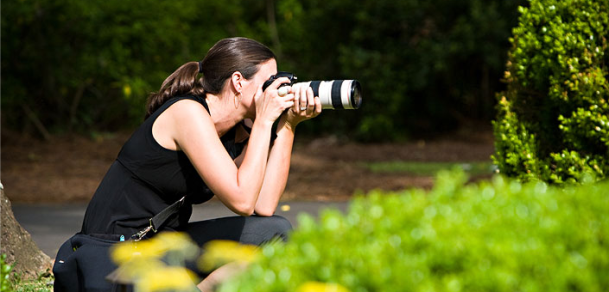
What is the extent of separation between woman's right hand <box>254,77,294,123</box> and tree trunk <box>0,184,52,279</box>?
1611 millimetres

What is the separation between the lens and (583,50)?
4.51 metres

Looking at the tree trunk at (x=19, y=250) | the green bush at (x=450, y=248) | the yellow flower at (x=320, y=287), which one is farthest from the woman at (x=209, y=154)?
the yellow flower at (x=320, y=287)

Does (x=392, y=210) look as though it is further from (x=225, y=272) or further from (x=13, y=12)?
(x=13, y=12)

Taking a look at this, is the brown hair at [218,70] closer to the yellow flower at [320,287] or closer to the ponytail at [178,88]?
the ponytail at [178,88]

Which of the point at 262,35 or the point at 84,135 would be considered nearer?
the point at 84,135

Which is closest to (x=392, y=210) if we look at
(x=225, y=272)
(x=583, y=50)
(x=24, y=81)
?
(x=225, y=272)

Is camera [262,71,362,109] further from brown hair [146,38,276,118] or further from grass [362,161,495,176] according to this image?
grass [362,161,495,176]

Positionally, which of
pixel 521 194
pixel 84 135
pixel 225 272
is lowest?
pixel 84 135

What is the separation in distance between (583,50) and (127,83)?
8.26 metres

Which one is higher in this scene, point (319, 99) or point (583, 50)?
point (319, 99)

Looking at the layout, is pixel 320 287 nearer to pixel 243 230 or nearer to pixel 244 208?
pixel 244 208

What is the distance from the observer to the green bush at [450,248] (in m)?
1.76

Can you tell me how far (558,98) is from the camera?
4598 mm

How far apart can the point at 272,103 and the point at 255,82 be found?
0.15 m
